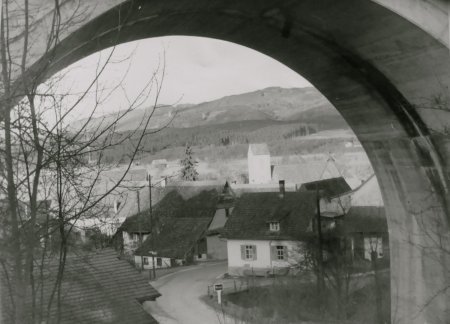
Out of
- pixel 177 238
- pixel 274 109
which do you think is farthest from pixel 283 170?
pixel 274 109

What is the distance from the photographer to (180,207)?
33969 millimetres

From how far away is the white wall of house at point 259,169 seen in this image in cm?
4641

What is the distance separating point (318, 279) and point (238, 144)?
4153 cm

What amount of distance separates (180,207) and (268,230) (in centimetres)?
1034

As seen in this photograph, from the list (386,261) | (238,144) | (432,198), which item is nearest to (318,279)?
(386,261)

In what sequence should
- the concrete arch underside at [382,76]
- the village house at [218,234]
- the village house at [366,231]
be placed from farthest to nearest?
the village house at [218,234] → the village house at [366,231] → the concrete arch underside at [382,76]

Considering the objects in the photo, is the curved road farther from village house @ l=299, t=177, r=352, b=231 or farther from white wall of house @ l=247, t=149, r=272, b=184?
white wall of house @ l=247, t=149, r=272, b=184

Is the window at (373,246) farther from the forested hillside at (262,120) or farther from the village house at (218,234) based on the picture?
the forested hillside at (262,120)

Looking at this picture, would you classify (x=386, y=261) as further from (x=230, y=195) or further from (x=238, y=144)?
(x=238, y=144)

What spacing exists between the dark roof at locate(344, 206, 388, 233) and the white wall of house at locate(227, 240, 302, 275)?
2603 mm

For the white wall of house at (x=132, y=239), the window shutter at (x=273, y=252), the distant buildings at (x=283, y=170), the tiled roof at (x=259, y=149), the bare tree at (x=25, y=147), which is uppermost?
the tiled roof at (x=259, y=149)

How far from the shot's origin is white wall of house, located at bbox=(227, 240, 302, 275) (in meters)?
24.3

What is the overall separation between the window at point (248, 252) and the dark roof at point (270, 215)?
0.55 meters

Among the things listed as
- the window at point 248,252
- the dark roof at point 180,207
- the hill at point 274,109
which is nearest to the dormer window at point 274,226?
the window at point 248,252
